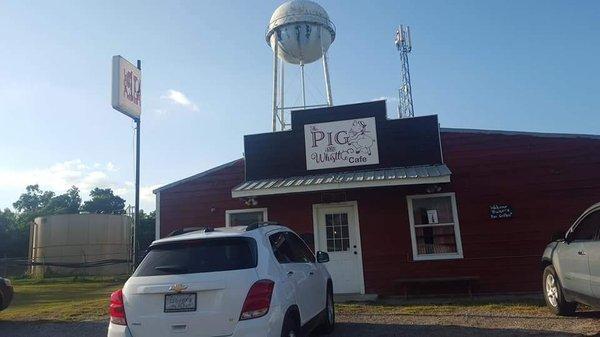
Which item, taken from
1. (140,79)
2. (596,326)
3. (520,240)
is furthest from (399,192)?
(140,79)

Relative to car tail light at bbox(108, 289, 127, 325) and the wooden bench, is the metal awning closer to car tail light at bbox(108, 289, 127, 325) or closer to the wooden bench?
the wooden bench

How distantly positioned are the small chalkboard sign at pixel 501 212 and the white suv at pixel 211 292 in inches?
302

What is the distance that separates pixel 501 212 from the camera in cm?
1196

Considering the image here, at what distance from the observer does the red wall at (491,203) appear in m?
11.7

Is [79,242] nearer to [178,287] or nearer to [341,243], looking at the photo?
[341,243]

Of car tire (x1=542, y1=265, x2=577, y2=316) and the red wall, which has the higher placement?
the red wall

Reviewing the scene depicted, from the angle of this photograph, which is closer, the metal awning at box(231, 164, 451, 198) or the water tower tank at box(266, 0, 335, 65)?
the metal awning at box(231, 164, 451, 198)

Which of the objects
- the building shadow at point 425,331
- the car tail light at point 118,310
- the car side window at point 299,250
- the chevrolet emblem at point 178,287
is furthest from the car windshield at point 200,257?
the building shadow at point 425,331

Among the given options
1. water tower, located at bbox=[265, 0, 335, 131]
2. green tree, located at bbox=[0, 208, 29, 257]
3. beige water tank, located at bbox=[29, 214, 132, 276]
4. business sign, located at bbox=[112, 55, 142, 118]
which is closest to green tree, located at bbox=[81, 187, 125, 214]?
green tree, located at bbox=[0, 208, 29, 257]

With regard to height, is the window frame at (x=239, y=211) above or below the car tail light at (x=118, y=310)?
above

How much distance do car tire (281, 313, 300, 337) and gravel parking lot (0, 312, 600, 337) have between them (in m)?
2.34

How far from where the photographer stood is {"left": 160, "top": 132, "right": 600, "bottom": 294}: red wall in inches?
462

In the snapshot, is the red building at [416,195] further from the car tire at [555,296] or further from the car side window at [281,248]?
the car side window at [281,248]

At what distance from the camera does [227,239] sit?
547cm
